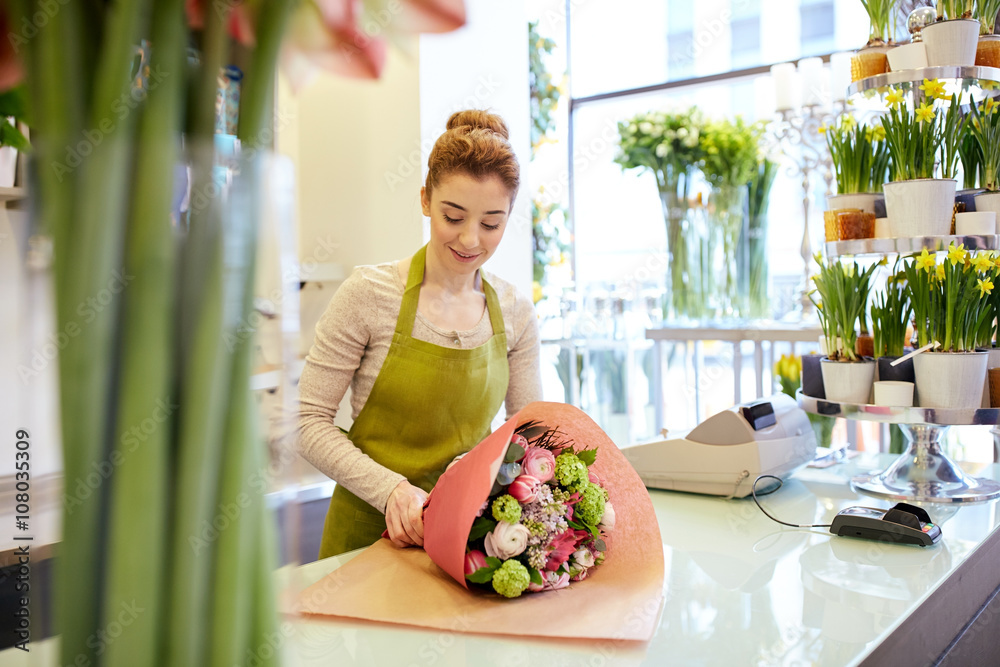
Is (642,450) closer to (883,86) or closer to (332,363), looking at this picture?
(332,363)

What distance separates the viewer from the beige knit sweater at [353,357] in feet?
4.65

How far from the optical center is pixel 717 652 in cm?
86

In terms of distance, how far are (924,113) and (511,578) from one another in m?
1.23

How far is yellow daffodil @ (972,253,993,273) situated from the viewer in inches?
56.9

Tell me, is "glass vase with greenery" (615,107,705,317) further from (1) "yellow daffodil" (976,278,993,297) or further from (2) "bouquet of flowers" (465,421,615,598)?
(2) "bouquet of flowers" (465,421,615,598)

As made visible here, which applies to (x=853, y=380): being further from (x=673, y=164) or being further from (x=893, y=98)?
(x=673, y=164)

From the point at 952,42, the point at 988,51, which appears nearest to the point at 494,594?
the point at 952,42

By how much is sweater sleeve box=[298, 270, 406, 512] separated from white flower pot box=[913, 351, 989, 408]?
1.06 m

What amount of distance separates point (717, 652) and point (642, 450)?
0.78 metres

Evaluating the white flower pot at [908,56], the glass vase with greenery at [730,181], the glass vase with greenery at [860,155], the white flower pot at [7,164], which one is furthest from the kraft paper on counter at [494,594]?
the glass vase with greenery at [730,181]

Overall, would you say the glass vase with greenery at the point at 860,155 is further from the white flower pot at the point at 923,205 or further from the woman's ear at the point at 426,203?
the woman's ear at the point at 426,203

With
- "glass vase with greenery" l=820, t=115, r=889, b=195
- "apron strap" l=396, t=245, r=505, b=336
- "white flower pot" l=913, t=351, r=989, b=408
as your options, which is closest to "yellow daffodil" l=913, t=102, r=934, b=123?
"glass vase with greenery" l=820, t=115, r=889, b=195

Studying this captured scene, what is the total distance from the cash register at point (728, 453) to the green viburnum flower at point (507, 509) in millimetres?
732

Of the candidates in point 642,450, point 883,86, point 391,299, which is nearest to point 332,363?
point 391,299
